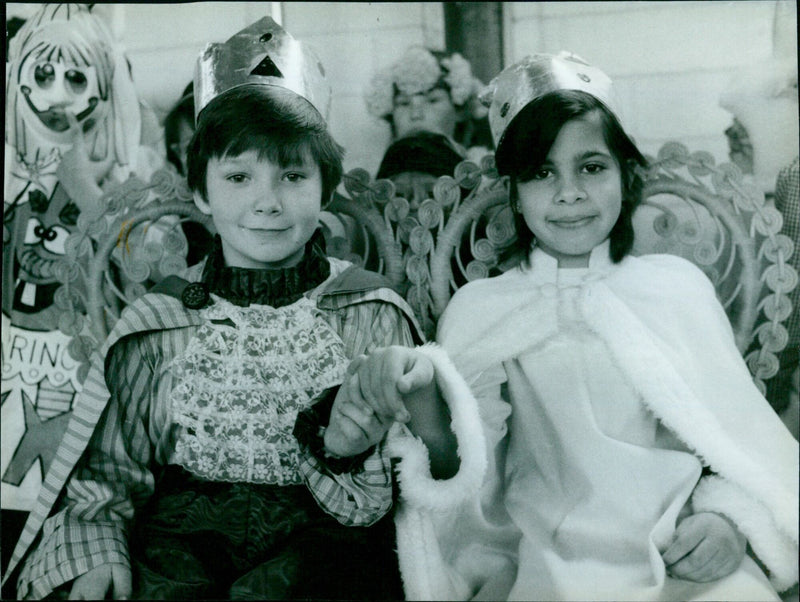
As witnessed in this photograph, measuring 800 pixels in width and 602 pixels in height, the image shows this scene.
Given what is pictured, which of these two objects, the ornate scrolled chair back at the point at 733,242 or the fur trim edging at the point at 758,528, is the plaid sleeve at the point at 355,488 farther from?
the ornate scrolled chair back at the point at 733,242

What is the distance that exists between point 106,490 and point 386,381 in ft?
1.42

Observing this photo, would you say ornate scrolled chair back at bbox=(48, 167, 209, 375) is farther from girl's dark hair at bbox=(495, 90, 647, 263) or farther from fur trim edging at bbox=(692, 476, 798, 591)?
fur trim edging at bbox=(692, 476, 798, 591)

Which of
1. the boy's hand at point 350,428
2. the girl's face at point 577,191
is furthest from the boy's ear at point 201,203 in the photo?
the girl's face at point 577,191

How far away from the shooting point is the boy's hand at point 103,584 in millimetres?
1181

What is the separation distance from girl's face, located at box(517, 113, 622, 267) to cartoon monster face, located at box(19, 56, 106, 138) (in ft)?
2.55

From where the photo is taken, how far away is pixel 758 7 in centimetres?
151

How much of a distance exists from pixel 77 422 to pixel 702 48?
44.8 inches

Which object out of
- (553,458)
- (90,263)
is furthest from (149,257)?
(553,458)

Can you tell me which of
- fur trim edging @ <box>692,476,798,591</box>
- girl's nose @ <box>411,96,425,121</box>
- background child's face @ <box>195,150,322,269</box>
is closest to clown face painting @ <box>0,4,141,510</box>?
background child's face @ <box>195,150,322,269</box>

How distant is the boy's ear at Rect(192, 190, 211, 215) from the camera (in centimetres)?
135

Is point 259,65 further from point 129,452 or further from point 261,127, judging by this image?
point 129,452

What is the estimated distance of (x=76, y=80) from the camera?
1.56 m

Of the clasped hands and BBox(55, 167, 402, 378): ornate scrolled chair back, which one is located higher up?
BBox(55, 167, 402, 378): ornate scrolled chair back

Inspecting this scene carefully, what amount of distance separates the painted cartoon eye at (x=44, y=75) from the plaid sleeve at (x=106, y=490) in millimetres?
514
